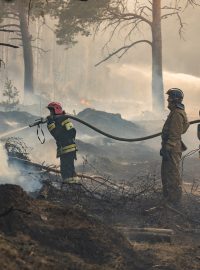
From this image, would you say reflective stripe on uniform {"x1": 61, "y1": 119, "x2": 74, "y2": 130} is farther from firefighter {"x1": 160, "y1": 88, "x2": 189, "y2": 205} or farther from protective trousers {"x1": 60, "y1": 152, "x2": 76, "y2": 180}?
firefighter {"x1": 160, "y1": 88, "x2": 189, "y2": 205}

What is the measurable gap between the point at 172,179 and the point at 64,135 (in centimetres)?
228

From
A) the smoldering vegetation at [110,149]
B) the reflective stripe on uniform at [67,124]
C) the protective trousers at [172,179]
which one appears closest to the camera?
the protective trousers at [172,179]

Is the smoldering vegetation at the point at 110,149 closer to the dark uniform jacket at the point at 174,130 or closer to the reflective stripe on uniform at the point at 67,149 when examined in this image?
the reflective stripe on uniform at the point at 67,149

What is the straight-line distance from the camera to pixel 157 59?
25.4 meters

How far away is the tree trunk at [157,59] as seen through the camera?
983 inches

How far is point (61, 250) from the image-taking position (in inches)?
200

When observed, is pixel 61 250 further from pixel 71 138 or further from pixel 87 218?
pixel 71 138

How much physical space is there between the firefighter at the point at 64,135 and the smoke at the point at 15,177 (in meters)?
0.82

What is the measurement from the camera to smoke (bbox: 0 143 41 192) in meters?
8.58

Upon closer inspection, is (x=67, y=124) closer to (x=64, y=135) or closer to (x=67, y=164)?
(x=64, y=135)

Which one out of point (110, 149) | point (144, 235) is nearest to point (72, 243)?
point (144, 235)

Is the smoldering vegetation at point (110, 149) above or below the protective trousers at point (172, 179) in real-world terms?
below

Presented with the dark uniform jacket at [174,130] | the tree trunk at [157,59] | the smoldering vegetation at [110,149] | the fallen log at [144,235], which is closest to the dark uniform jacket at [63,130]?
the smoldering vegetation at [110,149]

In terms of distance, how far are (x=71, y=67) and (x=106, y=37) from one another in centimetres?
492
